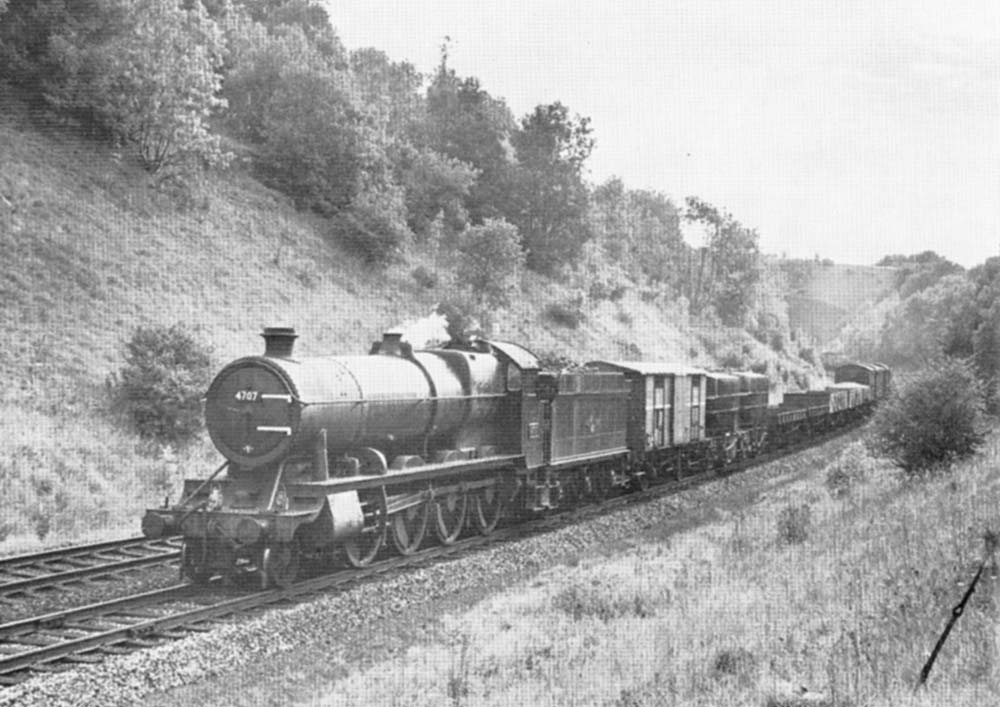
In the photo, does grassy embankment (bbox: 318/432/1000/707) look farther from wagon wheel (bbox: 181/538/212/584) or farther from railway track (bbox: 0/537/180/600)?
railway track (bbox: 0/537/180/600)

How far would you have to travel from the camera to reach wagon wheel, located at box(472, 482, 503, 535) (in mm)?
16875

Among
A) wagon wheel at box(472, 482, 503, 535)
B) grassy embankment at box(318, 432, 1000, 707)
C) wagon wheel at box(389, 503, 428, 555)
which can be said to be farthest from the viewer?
wagon wheel at box(472, 482, 503, 535)

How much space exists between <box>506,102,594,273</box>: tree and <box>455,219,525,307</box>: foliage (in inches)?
432

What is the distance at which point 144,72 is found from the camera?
3092 cm

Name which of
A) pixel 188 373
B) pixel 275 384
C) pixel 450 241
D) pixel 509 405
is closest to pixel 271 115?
pixel 450 241

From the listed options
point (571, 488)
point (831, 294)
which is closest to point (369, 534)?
point (571, 488)

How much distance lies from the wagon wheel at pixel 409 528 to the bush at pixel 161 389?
9.10 metres

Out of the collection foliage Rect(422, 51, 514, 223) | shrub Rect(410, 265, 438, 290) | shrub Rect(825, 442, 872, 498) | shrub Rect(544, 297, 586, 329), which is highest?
foliage Rect(422, 51, 514, 223)

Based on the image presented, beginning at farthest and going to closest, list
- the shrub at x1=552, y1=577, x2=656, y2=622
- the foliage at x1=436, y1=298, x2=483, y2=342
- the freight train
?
1. the foliage at x1=436, y1=298, x2=483, y2=342
2. the freight train
3. the shrub at x1=552, y1=577, x2=656, y2=622

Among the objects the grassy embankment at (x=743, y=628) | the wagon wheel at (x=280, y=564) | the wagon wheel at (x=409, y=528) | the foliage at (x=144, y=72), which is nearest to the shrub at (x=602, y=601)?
the grassy embankment at (x=743, y=628)

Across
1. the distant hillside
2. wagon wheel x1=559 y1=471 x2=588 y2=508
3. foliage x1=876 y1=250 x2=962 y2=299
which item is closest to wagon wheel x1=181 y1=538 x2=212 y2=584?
wagon wheel x1=559 y1=471 x2=588 y2=508

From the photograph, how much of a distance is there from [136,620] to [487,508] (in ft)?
25.0

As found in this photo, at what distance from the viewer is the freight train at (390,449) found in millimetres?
12633

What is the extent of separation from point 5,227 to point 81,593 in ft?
57.6
